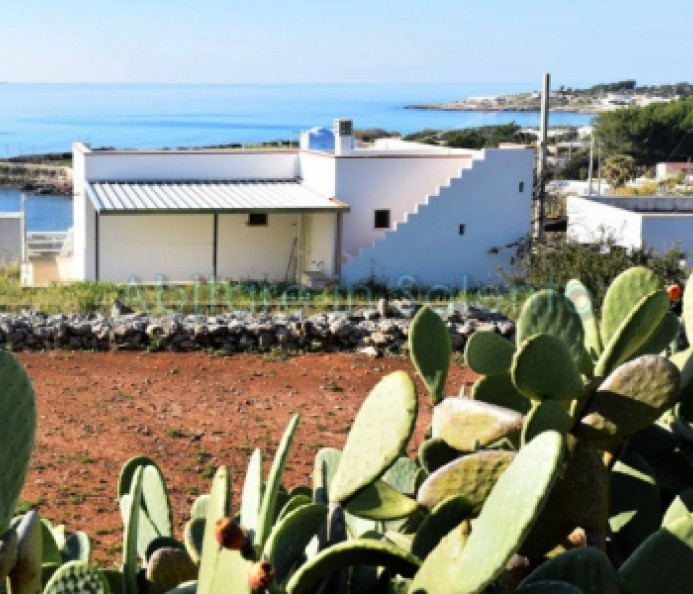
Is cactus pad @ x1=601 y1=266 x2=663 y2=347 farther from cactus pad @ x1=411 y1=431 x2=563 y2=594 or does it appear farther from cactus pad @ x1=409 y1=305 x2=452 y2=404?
cactus pad @ x1=411 y1=431 x2=563 y2=594

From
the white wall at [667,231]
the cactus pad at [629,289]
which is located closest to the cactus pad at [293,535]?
the cactus pad at [629,289]

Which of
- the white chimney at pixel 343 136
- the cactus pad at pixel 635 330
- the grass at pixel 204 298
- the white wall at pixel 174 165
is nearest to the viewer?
the cactus pad at pixel 635 330

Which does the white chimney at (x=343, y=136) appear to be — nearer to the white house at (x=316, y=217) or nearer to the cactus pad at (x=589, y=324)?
the white house at (x=316, y=217)

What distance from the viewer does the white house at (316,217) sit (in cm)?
2622

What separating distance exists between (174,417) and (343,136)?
52.4 feet

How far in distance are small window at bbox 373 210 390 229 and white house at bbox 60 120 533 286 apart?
3 centimetres

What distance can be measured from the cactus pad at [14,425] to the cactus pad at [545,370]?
Answer: 32.7 inches

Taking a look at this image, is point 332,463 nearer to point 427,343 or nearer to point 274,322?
point 427,343

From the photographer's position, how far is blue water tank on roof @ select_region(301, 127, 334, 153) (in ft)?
98.1

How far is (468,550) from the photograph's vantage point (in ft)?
5.20

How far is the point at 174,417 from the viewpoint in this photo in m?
12.0

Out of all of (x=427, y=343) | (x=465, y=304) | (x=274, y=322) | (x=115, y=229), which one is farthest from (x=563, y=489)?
(x=115, y=229)

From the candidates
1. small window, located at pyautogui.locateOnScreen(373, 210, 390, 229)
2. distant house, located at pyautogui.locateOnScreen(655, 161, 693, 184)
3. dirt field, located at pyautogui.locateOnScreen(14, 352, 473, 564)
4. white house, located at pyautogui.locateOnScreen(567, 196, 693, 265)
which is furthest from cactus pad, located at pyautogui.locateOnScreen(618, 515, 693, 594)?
distant house, located at pyautogui.locateOnScreen(655, 161, 693, 184)

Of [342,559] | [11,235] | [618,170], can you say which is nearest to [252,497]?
[342,559]
